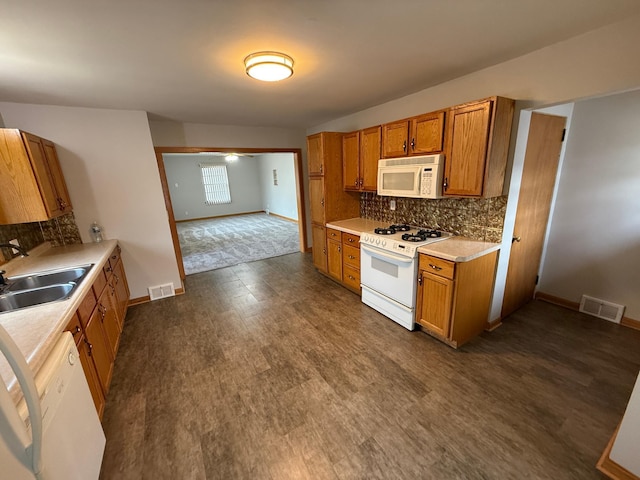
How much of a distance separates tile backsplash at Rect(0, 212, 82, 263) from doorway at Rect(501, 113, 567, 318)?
487cm

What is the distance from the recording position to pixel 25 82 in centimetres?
210

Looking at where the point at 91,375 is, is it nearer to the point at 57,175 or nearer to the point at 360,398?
the point at 360,398

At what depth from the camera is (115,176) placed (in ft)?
10.3

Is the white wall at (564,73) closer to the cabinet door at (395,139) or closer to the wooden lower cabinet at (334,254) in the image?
the cabinet door at (395,139)

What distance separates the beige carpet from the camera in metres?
5.22

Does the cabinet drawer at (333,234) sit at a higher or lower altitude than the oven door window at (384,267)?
higher

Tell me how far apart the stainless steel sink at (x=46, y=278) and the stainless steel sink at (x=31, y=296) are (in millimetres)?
128

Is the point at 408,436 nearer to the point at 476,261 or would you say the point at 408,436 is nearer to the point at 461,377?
the point at 461,377

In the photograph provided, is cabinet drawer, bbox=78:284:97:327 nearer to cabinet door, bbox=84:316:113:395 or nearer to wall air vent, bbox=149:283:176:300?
cabinet door, bbox=84:316:113:395

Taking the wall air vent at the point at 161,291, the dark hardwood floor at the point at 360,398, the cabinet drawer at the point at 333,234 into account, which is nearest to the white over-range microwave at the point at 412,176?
the cabinet drawer at the point at 333,234

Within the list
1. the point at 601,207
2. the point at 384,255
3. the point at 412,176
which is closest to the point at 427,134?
the point at 412,176

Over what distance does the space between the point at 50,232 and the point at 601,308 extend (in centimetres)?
617

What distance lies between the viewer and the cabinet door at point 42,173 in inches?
89.6

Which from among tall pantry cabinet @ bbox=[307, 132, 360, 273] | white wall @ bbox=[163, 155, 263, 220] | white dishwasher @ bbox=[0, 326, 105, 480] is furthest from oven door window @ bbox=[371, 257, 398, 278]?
white wall @ bbox=[163, 155, 263, 220]
